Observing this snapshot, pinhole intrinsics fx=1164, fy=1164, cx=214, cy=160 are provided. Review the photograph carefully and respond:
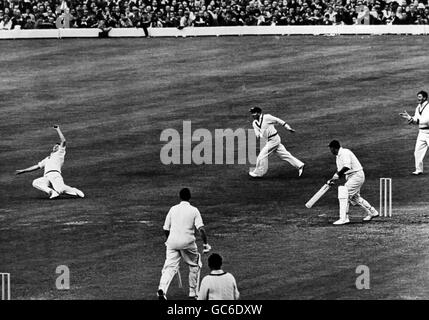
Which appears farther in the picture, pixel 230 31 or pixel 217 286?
pixel 230 31

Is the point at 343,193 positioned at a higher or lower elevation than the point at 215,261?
higher

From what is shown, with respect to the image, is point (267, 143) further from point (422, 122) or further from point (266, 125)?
point (422, 122)

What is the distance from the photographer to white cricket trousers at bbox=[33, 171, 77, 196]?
3203cm

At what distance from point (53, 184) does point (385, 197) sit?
907 cm

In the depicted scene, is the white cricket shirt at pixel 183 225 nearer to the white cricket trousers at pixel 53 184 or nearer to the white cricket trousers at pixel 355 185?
the white cricket trousers at pixel 355 185

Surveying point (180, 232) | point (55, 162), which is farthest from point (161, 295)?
point (55, 162)

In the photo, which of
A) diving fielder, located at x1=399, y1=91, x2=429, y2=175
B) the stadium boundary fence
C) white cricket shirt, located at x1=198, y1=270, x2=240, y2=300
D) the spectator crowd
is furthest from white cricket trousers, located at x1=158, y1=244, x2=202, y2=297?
the stadium boundary fence

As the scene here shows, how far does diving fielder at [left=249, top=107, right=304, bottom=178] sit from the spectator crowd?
19697 millimetres

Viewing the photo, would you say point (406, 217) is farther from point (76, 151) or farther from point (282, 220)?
point (76, 151)

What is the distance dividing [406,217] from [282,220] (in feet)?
10.3

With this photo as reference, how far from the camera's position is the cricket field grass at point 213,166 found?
82.8 feet

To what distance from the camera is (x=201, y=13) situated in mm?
54594

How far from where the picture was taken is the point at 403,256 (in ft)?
85.2
